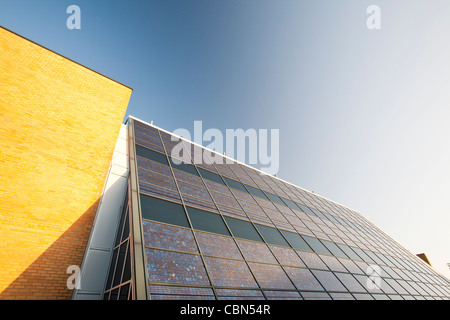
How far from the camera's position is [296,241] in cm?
983

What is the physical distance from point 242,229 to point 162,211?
128 inches

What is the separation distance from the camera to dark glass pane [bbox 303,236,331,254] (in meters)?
10.3

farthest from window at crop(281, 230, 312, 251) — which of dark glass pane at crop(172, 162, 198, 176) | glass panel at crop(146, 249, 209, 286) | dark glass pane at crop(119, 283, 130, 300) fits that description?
dark glass pane at crop(119, 283, 130, 300)

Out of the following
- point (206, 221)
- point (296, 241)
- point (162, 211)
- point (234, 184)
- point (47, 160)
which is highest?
point (47, 160)

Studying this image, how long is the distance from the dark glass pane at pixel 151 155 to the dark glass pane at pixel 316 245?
7.87 metres

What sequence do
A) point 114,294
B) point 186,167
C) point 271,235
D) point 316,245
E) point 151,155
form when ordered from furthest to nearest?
1. point 316,245
2. point 186,167
3. point 151,155
4. point 271,235
5. point 114,294

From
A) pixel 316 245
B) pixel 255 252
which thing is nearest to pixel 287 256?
pixel 255 252

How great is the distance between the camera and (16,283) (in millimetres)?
5652

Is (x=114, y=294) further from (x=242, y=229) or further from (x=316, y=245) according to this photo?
(x=316, y=245)

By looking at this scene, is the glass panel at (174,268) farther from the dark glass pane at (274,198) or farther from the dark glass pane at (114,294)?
the dark glass pane at (274,198)

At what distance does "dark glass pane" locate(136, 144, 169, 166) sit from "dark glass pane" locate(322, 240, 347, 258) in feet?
30.6

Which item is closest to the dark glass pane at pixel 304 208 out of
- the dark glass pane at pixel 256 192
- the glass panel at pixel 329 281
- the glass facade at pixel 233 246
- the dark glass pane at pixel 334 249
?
the glass facade at pixel 233 246
